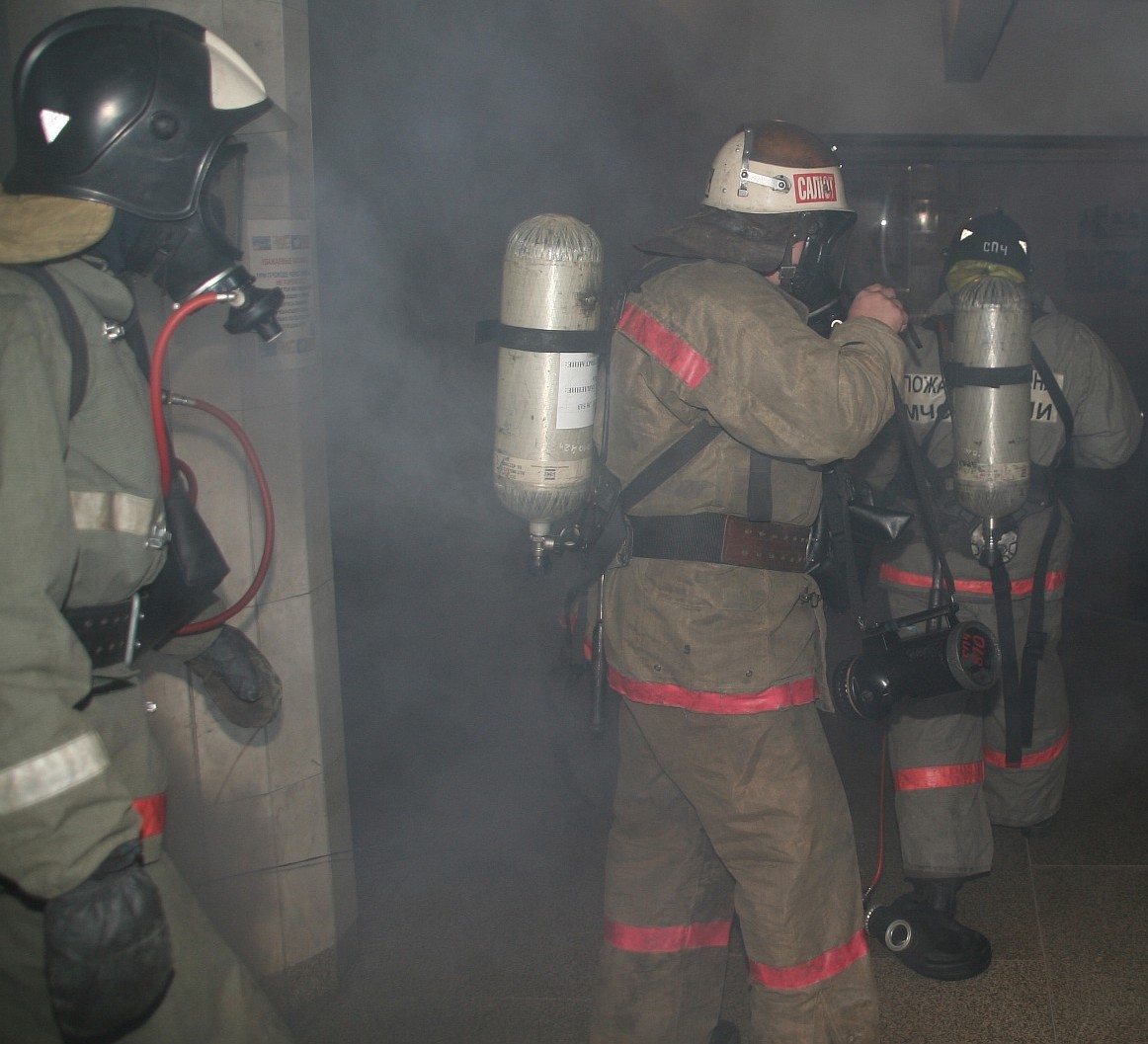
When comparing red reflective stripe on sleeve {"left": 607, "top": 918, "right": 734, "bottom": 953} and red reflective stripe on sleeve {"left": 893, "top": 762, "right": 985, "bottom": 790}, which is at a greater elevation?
red reflective stripe on sleeve {"left": 893, "top": 762, "right": 985, "bottom": 790}

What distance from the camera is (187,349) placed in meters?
2.18

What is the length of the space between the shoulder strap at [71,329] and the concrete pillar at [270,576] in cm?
74

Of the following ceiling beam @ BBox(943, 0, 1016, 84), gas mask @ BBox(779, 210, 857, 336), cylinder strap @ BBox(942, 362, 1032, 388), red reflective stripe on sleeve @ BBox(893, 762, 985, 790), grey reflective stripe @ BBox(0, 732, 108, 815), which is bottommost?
red reflective stripe on sleeve @ BBox(893, 762, 985, 790)

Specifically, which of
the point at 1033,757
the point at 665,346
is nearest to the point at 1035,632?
the point at 1033,757

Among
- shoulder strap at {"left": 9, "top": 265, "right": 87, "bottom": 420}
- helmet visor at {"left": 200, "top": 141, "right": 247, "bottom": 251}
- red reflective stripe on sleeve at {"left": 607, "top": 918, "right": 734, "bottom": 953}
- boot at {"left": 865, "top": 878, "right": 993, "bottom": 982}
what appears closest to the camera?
shoulder strap at {"left": 9, "top": 265, "right": 87, "bottom": 420}

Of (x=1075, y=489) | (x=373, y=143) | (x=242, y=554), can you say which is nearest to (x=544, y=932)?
(x=242, y=554)

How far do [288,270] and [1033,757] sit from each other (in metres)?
2.45

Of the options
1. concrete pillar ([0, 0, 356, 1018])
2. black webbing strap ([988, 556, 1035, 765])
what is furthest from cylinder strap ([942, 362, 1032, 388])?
concrete pillar ([0, 0, 356, 1018])

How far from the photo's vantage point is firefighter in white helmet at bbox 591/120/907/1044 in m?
1.84

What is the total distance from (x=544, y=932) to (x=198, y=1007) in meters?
1.49

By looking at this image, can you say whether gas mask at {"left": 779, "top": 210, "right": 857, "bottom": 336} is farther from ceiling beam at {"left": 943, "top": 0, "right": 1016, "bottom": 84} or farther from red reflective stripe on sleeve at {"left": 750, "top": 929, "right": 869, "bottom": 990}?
ceiling beam at {"left": 943, "top": 0, "right": 1016, "bottom": 84}

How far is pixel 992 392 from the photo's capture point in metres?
2.30

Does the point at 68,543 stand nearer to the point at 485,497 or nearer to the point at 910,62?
the point at 485,497

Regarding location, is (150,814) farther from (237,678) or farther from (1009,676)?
(1009,676)
